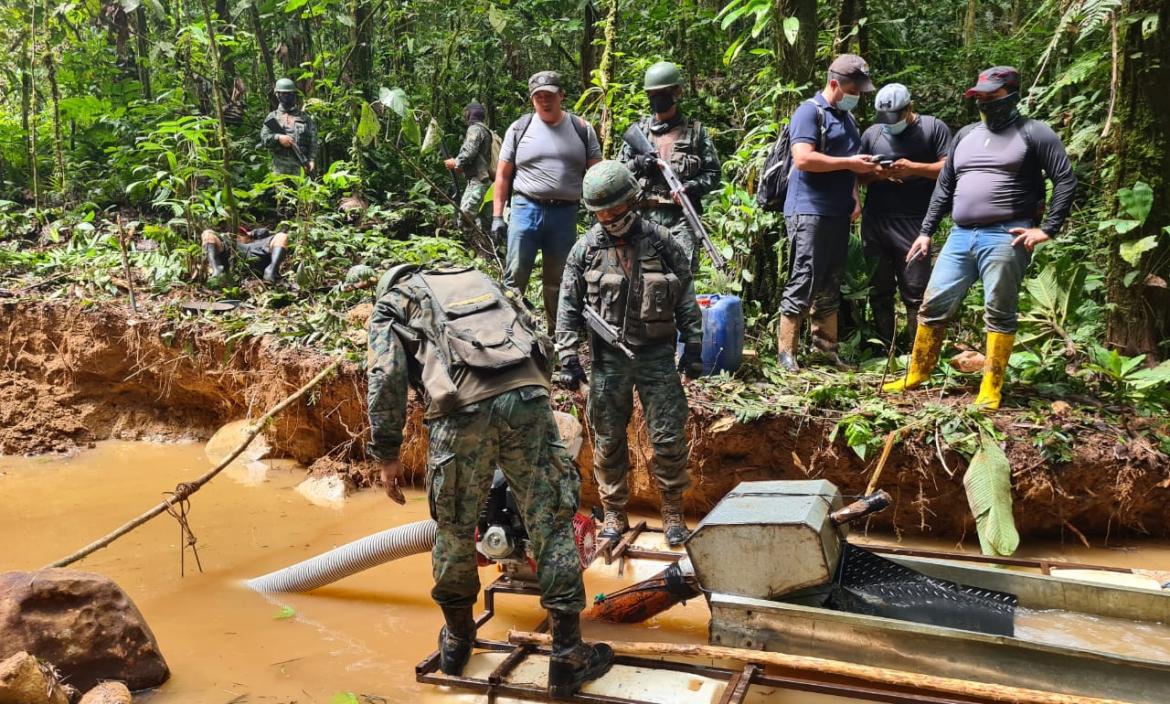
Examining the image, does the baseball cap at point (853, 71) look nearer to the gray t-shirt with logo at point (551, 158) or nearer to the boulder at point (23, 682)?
the gray t-shirt with logo at point (551, 158)

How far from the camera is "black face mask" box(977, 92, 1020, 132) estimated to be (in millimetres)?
5488

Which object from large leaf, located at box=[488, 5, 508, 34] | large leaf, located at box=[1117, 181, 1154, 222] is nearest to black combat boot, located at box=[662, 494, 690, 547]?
large leaf, located at box=[1117, 181, 1154, 222]

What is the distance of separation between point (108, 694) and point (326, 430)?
376cm

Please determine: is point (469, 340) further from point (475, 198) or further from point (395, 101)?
point (475, 198)

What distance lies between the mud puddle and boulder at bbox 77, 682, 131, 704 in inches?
7.3

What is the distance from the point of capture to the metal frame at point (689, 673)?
3387mm

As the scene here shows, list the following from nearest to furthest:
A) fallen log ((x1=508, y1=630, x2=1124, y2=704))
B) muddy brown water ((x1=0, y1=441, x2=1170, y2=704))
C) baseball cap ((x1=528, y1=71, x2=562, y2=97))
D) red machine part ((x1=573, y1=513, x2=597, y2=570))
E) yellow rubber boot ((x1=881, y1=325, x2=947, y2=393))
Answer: fallen log ((x1=508, y1=630, x2=1124, y2=704)) < muddy brown water ((x1=0, y1=441, x2=1170, y2=704)) < red machine part ((x1=573, y1=513, x2=597, y2=570)) < yellow rubber boot ((x1=881, y1=325, x2=947, y2=393)) < baseball cap ((x1=528, y1=71, x2=562, y2=97))

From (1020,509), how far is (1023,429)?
516mm

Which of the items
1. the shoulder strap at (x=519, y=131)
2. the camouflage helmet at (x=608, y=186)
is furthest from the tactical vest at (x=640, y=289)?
the shoulder strap at (x=519, y=131)

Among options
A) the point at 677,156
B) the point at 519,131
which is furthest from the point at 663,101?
the point at 519,131

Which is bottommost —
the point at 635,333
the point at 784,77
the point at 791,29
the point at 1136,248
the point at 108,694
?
the point at 108,694

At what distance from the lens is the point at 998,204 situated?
5.55 meters

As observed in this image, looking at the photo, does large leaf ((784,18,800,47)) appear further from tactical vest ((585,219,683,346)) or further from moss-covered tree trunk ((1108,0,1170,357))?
tactical vest ((585,219,683,346))

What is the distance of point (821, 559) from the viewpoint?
12.5 ft
